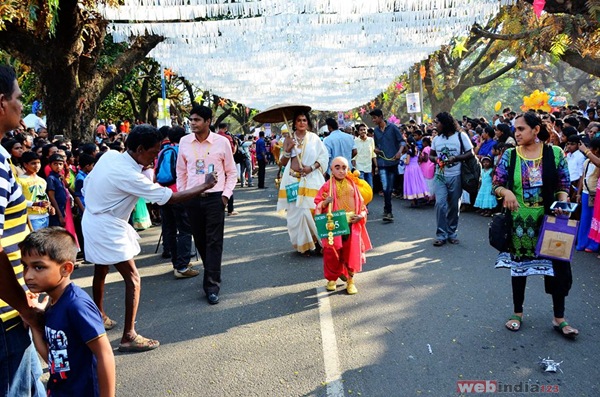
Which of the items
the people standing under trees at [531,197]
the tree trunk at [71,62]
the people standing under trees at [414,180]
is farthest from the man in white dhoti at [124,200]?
the people standing under trees at [414,180]

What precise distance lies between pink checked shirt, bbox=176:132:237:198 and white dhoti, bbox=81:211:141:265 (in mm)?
1479

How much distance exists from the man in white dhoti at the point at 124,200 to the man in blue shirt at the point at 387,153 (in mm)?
6478

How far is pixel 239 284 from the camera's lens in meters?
6.34

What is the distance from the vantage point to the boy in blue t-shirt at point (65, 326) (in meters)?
2.23

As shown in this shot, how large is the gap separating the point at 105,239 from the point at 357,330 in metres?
2.36

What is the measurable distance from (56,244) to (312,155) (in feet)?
18.3

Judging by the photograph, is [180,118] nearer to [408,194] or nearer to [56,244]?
[408,194]

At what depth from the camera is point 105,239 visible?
4.32 meters

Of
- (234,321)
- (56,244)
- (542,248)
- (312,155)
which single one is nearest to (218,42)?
(312,155)

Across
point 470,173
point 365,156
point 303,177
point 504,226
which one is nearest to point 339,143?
point 303,177

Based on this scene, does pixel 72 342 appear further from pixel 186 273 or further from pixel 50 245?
pixel 186 273

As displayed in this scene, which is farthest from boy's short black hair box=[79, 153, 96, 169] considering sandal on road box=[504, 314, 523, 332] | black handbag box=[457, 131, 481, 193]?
sandal on road box=[504, 314, 523, 332]

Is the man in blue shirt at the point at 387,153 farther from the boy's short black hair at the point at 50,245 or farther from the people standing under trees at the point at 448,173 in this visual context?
the boy's short black hair at the point at 50,245

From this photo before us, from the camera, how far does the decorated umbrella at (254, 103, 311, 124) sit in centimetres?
767
